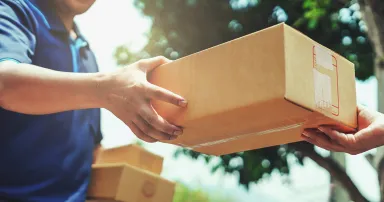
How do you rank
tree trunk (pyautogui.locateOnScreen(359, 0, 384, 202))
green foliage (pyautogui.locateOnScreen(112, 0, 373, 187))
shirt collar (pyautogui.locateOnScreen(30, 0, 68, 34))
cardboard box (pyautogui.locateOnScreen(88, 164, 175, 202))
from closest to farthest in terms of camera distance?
shirt collar (pyautogui.locateOnScreen(30, 0, 68, 34)) → cardboard box (pyautogui.locateOnScreen(88, 164, 175, 202)) → tree trunk (pyautogui.locateOnScreen(359, 0, 384, 202)) → green foliage (pyautogui.locateOnScreen(112, 0, 373, 187))

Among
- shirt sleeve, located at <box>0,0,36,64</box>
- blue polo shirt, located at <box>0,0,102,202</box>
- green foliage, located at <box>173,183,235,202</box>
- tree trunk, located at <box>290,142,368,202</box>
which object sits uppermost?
shirt sleeve, located at <box>0,0,36,64</box>

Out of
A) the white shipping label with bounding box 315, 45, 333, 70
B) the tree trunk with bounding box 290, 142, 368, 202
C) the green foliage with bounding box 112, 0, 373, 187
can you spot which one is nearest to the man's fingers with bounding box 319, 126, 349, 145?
the white shipping label with bounding box 315, 45, 333, 70

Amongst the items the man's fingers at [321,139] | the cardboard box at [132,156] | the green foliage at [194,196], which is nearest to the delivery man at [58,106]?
the man's fingers at [321,139]

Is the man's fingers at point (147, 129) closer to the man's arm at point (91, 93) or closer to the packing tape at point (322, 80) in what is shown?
the man's arm at point (91, 93)

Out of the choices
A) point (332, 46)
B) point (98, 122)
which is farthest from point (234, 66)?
point (332, 46)

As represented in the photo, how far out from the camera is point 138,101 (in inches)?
37.4

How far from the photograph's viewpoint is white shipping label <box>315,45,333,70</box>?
38.7 inches

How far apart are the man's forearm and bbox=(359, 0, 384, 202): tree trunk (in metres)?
2.04

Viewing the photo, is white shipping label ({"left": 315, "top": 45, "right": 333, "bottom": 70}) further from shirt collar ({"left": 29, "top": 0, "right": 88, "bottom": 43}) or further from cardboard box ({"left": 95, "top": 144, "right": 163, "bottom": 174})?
cardboard box ({"left": 95, "top": 144, "right": 163, "bottom": 174})

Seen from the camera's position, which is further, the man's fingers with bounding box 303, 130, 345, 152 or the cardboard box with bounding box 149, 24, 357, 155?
the man's fingers with bounding box 303, 130, 345, 152

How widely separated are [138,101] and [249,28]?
2.80m

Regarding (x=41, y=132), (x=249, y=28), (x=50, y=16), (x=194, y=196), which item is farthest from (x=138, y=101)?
(x=194, y=196)

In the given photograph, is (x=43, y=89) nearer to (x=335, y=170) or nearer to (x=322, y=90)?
(x=322, y=90)

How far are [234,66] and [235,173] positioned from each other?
9.81 ft
